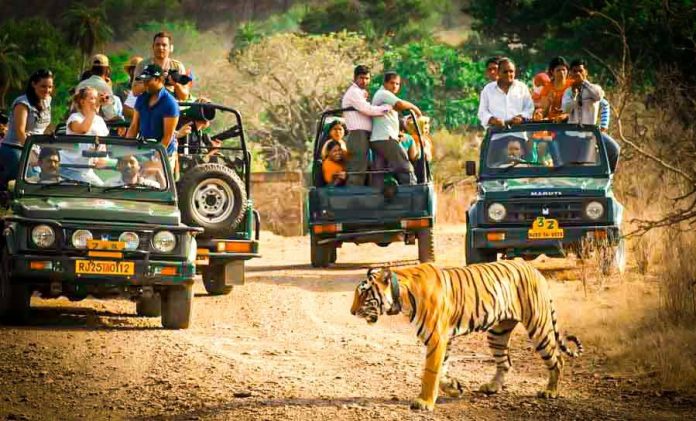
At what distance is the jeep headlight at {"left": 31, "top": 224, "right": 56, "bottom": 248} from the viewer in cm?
1176

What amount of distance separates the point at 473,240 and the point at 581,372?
471 cm

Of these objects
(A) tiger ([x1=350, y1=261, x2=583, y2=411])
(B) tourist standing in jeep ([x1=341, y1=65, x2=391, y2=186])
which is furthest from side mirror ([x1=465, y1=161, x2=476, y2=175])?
(A) tiger ([x1=350, y1=261, x2=583, y2=411])

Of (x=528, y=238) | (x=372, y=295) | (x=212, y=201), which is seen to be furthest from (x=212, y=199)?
(x=372, y=295)

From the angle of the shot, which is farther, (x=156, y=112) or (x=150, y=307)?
(x=156, y=112)

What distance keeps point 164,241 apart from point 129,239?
0.92ft

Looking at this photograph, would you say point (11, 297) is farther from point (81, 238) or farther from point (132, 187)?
point (132, 187)

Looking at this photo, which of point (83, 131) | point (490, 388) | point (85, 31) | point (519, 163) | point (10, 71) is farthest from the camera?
point (85, 31)

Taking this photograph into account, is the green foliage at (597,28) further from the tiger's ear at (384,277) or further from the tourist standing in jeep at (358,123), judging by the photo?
the tiger's ear at (384,277)

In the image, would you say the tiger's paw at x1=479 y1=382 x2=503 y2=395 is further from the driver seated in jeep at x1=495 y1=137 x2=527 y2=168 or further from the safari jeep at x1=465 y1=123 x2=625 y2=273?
the driver seated in jeep at x1=495 y1=137 x2=527 y2=168

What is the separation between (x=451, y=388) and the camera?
31.3 feet

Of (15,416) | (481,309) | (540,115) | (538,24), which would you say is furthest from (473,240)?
(538,24)

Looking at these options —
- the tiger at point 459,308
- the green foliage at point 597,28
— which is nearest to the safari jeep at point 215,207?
the tiger at point 459,308

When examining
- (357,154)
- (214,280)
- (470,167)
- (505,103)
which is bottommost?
(214,280)

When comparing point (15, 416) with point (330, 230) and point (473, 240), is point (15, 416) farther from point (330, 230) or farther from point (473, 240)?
point (330, 230)
